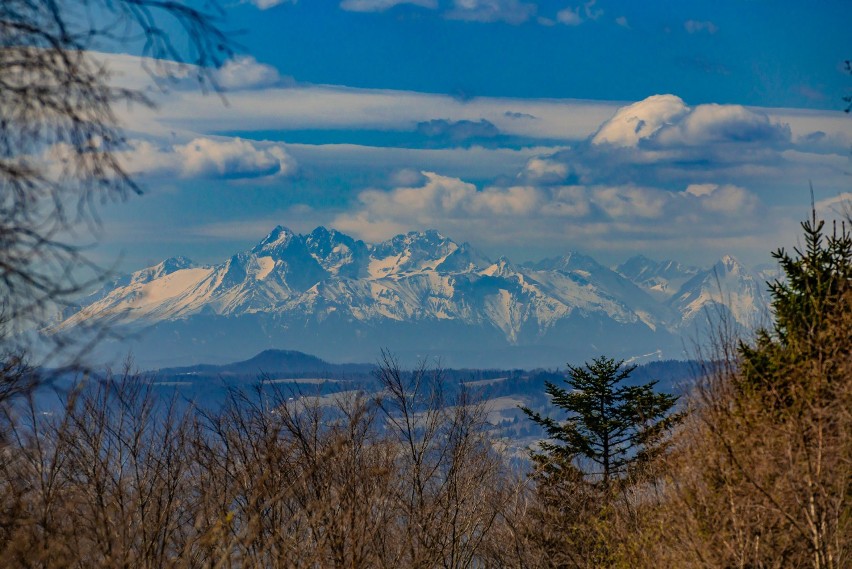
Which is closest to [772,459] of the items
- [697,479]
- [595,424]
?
[697,479]

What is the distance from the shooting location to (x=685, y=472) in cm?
1809

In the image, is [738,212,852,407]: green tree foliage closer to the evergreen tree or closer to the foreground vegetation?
the foreground vegetation

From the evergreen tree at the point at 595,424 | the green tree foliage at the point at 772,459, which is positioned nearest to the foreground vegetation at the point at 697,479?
the green tree foliage at the point at 772,459

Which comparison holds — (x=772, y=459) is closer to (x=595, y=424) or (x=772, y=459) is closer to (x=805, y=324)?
(x=805, y=324)

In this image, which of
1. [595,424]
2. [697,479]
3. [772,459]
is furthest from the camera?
[595,424]

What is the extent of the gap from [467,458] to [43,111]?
28473mm

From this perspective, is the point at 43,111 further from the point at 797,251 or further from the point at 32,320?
the point at 797,251

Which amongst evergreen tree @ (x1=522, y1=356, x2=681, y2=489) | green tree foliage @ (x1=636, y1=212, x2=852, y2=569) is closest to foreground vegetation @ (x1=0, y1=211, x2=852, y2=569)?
green tree foliage @ (x1=636, y1=212, x2=852, y2=569)

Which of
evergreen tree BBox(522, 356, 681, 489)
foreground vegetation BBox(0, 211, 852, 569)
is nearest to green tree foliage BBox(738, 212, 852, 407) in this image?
foreground vegetation BBox(0, 211, 852, 569)

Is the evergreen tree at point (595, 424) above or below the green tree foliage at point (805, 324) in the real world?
below

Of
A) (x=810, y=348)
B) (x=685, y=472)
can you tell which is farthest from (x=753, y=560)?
(x=810, y=348)

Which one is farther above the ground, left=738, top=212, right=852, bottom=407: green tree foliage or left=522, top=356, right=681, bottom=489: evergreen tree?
left=738, top=212, right=852, bottom=407: green tree foliage

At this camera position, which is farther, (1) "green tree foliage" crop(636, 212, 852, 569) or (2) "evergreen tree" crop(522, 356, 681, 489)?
(2) "evergreen tree" crop(522, 356, 681, 489)

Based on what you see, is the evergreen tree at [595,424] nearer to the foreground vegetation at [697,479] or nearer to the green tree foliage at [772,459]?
the foreground vegetation at [697,479]
